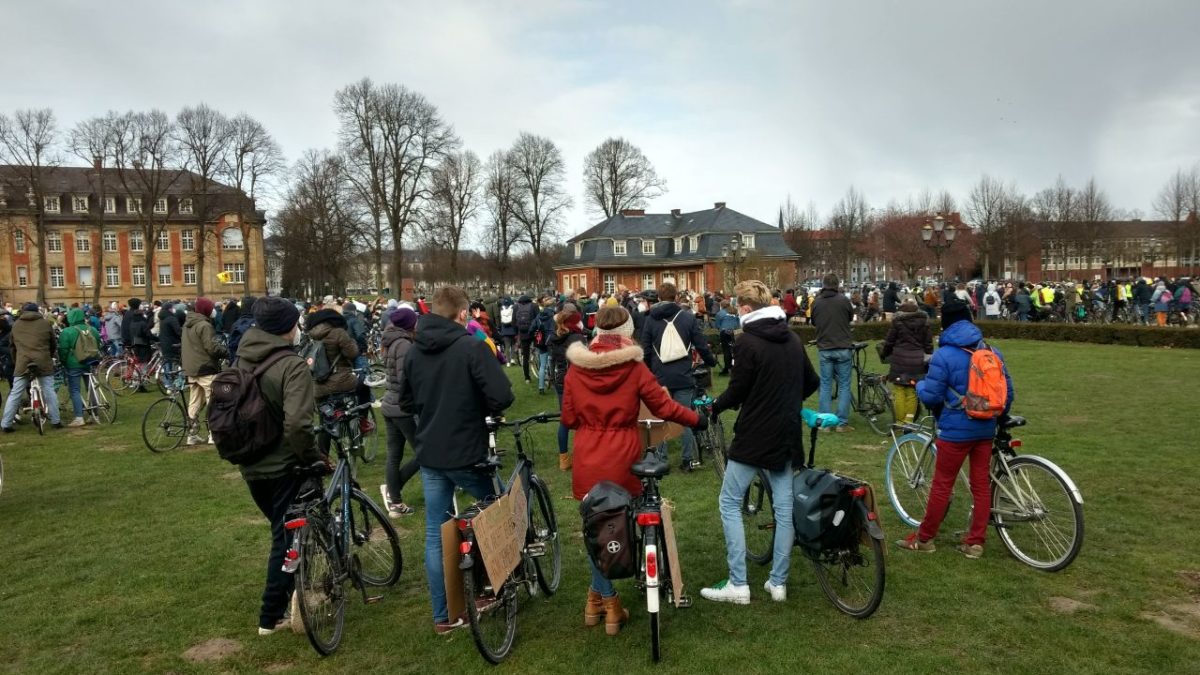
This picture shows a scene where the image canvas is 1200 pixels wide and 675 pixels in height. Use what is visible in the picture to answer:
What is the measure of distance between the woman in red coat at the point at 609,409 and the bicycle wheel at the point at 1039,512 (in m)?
2.55

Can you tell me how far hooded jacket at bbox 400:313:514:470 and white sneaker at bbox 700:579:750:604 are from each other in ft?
5.61

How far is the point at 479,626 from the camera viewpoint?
12.5 ft

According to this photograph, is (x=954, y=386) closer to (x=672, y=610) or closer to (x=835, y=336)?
(x=672, y=610)

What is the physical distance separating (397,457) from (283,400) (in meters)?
2.75

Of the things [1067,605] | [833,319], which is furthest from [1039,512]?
[833,319]

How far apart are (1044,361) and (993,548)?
1413 centimetres

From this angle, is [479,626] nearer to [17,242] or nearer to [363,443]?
[363,443]

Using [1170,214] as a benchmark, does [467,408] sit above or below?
below

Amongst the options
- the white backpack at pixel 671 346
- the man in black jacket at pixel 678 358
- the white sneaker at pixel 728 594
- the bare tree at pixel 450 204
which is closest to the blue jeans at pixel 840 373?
the man in black jacket at pixel 678 358

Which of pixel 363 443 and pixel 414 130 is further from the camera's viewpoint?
pixel 414 130

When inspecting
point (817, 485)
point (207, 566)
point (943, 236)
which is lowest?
point (207, 566)

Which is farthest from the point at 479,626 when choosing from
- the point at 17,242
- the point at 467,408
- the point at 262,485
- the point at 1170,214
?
the point at 17,242

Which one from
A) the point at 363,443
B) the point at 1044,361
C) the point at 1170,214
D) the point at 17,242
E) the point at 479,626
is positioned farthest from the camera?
the point at 17,242

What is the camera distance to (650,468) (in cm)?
392
